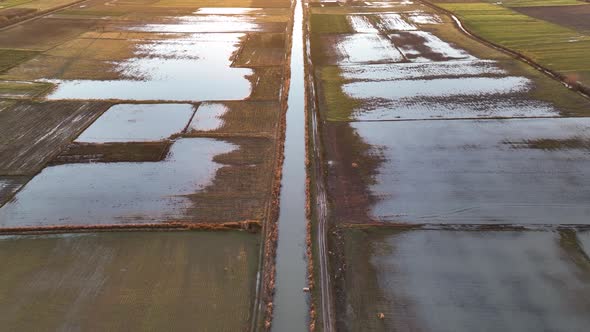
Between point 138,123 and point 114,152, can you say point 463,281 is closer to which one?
point 114,152

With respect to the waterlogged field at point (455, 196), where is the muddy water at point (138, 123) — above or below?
above

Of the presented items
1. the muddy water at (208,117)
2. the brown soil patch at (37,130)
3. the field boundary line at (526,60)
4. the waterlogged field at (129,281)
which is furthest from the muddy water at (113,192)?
the field boundary line at (526,60)

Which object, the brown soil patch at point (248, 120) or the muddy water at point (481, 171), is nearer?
the muddy water at point (481, 171)

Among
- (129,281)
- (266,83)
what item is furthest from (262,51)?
(129,281)

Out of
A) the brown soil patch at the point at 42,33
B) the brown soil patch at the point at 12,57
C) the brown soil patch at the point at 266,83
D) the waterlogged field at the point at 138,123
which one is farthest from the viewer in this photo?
the brown soil patch at the point at 42,33

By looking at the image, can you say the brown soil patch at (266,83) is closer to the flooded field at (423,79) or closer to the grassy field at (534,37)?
the flooded field at (423,79)

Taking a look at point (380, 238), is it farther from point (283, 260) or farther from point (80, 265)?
point (80, 265)

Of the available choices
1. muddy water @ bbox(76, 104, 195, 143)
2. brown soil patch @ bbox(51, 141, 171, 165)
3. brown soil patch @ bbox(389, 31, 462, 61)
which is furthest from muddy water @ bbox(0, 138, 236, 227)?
brown soil patch @ bbox(389, 31, 462, 61)

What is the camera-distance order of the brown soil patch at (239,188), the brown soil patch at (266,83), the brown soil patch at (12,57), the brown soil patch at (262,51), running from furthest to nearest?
the brown soil patch at (262,51)
the brown soil patch at (12,57)
the brown soil patch at (266,83)
the brown soil patch at (239,188)
